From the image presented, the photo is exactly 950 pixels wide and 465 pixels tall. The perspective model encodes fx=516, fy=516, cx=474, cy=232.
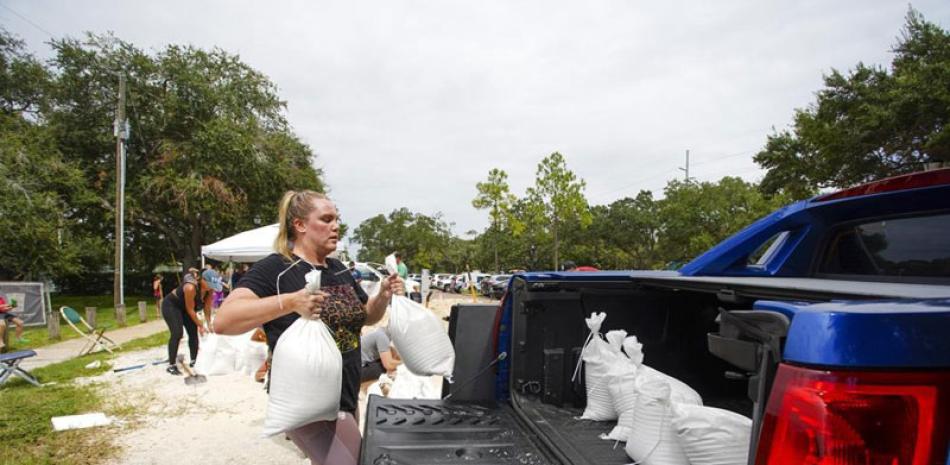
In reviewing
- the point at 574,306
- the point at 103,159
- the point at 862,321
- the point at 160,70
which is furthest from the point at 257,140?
the point at 862,321

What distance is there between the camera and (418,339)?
254 centimetres

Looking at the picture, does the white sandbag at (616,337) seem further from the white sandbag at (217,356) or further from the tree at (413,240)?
the tree at (413,240)

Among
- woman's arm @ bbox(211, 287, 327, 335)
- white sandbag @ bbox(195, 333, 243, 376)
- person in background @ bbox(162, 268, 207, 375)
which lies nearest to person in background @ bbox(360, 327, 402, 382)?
white sandbag @ bbox(195, 333, 243, 376)

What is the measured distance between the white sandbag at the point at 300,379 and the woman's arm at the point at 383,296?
0.55 meters

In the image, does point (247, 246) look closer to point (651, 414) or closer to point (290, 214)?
point (290, 214)

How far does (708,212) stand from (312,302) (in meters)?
37.9

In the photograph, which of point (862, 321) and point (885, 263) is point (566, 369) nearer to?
point (885, 263)

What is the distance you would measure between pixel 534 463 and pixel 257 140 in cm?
2644

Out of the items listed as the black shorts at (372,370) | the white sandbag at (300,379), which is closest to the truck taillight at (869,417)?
the white sandbag at (300,379)

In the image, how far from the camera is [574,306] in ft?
9.43

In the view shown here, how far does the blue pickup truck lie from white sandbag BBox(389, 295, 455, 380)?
10.4 inches

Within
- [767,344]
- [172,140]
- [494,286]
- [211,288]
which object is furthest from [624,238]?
[767,344]

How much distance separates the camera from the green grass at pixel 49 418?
13.9 feet

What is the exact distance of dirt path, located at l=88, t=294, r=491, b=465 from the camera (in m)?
4.31
